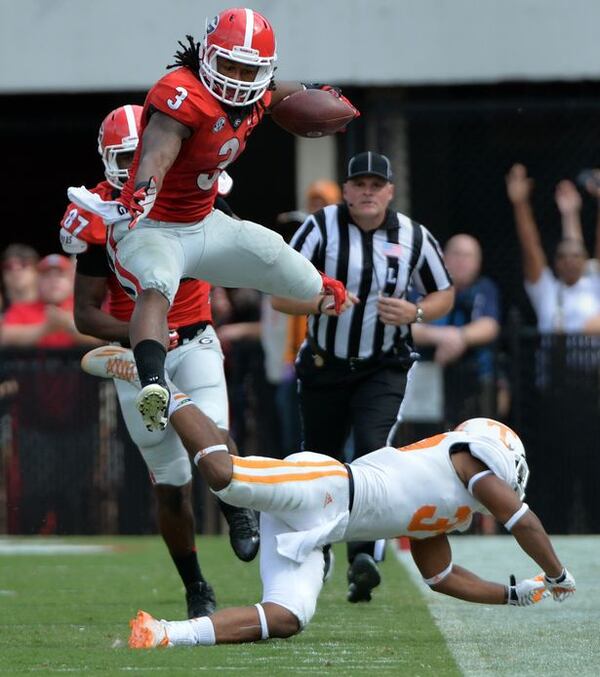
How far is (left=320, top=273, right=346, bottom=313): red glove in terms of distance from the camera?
5926mm

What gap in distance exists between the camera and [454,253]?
31.8 feet

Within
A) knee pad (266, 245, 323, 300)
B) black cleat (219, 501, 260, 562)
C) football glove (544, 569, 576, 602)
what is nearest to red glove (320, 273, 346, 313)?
knee pad (266, 245, 323, 300)

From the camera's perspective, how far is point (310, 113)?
5.91m

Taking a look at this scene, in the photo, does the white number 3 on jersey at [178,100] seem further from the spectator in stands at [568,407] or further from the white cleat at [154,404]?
the spectator in stands at [568,407]

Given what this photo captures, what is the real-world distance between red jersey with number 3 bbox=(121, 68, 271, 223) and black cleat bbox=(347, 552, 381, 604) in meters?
1.53

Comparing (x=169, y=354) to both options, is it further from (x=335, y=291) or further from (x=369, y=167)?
(x=369, y=167)

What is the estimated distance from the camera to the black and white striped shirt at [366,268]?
6750mm

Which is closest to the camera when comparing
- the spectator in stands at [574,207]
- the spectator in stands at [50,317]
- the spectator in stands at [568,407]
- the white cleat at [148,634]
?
the white cleat at [148,634]

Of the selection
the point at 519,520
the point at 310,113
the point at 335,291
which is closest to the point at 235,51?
the point at 310,113

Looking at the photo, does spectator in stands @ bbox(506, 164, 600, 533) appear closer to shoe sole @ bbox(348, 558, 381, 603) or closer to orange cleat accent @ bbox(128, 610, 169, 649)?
shoe sole @ bbox(348, 558, 381, 603)

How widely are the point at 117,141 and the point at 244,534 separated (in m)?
1.56

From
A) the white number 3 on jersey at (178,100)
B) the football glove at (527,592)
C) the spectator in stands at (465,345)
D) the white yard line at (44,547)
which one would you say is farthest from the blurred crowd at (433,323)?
the football glove at (527,592)

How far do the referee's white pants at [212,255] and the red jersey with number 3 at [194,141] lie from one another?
7 centimetres

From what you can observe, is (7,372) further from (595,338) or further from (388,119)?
(595,338)
